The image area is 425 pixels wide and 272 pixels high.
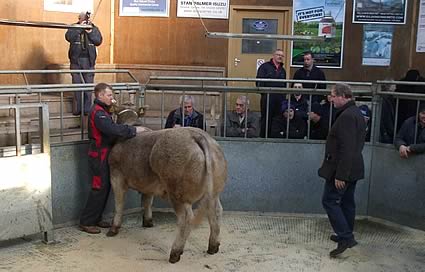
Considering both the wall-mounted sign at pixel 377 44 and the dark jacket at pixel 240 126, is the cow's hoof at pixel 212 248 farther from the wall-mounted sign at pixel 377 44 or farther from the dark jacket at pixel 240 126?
the wall-mounted sign at pixel 377 44

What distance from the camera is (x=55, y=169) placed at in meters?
5.80

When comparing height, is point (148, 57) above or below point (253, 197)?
above

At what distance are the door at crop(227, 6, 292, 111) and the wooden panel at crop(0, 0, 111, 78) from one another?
2648 mm

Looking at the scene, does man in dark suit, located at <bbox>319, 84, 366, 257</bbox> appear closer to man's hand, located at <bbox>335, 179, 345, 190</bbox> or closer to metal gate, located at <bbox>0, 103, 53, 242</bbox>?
man's hand, located at <bbox>335, 179, 345, 190</bbox>

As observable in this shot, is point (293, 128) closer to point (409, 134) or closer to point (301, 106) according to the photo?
point (301, 106)

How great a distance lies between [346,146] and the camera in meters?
5.09

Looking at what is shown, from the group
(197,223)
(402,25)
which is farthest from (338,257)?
(402,25)

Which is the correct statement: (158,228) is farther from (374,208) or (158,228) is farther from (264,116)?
(374,208)

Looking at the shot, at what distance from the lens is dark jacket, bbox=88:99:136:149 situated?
220 inches

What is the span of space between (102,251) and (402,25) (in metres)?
7.54

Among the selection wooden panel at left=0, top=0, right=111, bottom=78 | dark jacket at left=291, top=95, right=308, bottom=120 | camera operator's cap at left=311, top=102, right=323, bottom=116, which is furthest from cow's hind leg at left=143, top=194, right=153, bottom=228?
wooden panel at left=0, top=0, right=111, bottom=78

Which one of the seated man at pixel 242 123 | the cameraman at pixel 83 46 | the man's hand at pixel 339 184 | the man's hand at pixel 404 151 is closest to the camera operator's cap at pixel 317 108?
the seated man at pixel 242 123

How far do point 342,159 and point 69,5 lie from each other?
7143 millimetres

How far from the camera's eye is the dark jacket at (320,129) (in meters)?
6.70
